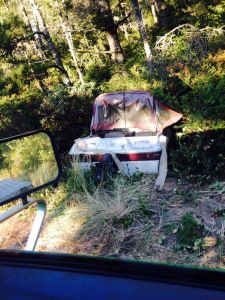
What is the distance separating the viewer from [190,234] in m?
4.58

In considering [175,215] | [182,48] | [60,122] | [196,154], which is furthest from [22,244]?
[182,48]

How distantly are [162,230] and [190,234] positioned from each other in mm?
502

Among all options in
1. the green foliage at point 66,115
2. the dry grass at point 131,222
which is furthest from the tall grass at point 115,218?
the green foliage at point 66,115

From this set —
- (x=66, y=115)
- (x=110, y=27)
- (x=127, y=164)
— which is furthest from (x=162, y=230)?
(x=110, y=27)

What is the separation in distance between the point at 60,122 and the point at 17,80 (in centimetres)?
468

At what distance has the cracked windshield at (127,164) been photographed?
14.4 ft

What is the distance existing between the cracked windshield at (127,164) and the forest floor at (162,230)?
1 centimetres

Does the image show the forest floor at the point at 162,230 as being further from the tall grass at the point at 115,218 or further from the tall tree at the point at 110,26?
the tall tree at the point at 110,26

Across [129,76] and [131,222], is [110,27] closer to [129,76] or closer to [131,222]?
[129,76]

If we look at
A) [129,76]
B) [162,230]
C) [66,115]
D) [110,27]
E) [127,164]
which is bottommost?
[162,230]

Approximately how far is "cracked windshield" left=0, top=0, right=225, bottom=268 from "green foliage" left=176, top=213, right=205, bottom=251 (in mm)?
13

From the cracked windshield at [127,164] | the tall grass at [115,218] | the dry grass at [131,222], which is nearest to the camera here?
the cracked windshield at [127,164]

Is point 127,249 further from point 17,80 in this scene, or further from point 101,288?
point 17,80

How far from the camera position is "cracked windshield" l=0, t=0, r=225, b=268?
438 cm
